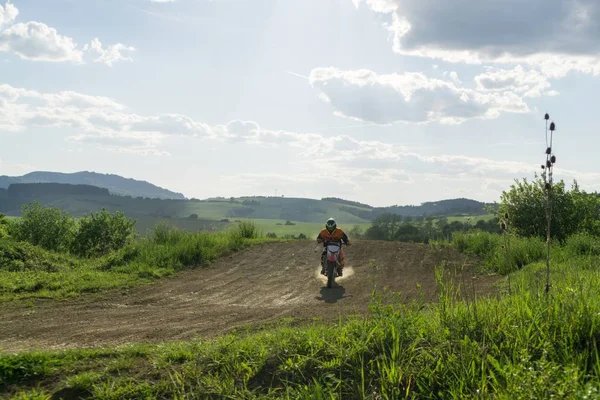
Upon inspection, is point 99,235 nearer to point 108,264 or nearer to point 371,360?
point 108,264

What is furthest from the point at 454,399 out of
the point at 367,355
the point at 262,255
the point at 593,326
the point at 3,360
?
the point at 262,255

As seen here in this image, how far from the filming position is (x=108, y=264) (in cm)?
1619

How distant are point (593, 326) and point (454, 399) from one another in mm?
1704

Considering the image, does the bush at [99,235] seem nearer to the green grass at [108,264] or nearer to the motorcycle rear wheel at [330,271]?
the green grass at [108,264]

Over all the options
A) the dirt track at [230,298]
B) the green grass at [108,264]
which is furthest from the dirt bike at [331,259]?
the green grass at [108,264]

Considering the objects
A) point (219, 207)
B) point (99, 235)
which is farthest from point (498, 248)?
point (219, 207)

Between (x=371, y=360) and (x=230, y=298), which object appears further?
(x=230, y=298)

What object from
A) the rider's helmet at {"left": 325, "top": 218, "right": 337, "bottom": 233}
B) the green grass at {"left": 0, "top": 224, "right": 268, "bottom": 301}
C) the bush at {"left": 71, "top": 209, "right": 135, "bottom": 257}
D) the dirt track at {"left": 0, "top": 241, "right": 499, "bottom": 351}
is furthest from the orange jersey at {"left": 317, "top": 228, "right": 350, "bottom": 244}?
the bush at {"left": 71, "top": 209, "right": 135, "bottom": 257}

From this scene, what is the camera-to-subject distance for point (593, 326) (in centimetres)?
493

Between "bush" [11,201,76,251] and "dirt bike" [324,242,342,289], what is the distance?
11.1 metres

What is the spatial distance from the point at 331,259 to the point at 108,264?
6.95m

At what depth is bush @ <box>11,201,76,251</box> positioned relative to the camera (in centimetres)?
2030

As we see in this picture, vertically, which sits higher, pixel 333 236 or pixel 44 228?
pixel 333 236

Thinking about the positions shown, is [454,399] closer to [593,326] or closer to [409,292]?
[593,326]
